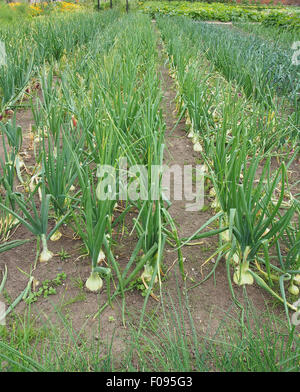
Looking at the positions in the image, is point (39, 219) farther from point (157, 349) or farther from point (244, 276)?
point (244, 276)

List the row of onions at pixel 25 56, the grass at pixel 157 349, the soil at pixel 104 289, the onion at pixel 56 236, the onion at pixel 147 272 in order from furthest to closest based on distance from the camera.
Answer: the row of onions at pixel 25 56, the onion at pixel 56 236, the onion at pixel 147 272, the soil at pixel 104 289, the grass at pixel 157 349

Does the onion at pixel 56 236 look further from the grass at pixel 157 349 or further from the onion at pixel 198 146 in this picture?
the onion at pixel 198 146

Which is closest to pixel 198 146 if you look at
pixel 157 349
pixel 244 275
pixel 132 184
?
pixel 132 184

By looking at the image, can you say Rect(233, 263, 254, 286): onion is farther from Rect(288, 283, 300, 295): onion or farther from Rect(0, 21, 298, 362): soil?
Rect(288, 283, 300, 295): onion

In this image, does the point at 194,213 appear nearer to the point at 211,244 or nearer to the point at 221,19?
the point at 211,244

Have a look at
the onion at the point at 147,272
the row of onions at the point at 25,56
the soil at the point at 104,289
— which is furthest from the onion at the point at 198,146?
the onion at the point at 147,272

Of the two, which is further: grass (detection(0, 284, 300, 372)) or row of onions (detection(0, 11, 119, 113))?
row of onions (detection(0, 11, 119, 113))

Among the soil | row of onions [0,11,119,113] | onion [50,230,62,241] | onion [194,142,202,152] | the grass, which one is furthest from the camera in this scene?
row of onions [0,11,119,113]

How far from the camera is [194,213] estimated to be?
5.77ft

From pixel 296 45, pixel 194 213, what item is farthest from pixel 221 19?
pixel 194 213

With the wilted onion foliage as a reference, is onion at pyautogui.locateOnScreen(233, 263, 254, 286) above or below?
below

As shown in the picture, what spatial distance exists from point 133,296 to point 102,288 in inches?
4.8

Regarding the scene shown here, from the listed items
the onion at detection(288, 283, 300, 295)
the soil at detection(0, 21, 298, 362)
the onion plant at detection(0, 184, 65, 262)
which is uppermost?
the onion plant at detection(0, 184, 65, 262)

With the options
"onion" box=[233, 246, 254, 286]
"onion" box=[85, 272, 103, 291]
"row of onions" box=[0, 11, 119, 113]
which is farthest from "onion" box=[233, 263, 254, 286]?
"row of onions" box=[0, 11, 119, 113]
